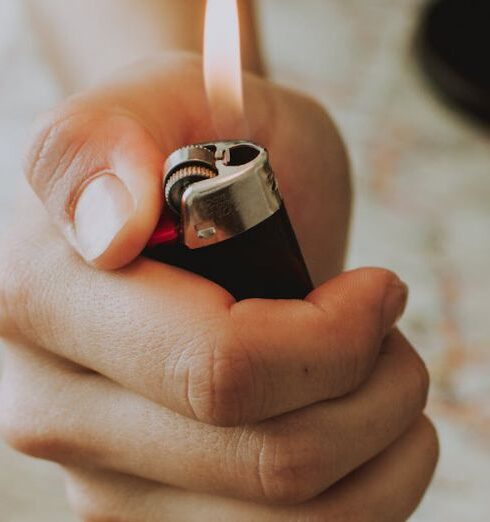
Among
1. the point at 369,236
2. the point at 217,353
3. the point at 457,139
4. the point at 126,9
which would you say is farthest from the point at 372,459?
the point at 457,139

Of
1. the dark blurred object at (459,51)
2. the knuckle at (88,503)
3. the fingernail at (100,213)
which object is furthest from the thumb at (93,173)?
the dark blurred object at (459,51)

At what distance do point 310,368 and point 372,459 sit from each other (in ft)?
0.50

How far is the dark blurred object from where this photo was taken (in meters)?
1.20

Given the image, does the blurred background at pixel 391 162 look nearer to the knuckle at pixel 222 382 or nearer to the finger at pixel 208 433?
the finger at pixel 208 433

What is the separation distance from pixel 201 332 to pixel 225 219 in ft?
0.26

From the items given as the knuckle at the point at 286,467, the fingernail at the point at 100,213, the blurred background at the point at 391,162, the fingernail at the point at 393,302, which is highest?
the fingernail at the point at 100,213

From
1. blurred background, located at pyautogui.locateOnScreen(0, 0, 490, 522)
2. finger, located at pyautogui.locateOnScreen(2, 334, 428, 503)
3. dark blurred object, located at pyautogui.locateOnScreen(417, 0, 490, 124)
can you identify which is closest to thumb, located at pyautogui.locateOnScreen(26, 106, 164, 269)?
finger, located at pyautogui.locateOnScreen(2, 334, 428, 503)

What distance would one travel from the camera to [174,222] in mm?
477

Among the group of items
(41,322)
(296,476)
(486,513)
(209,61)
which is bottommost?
(486,513)

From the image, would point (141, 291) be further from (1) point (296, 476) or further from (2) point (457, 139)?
(2) point (457, 139)

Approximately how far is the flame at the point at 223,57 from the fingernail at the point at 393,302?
0.17 metres

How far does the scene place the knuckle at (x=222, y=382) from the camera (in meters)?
0.47

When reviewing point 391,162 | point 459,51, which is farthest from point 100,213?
point 459,51

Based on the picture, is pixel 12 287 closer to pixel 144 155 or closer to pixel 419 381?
pixel 144 155
